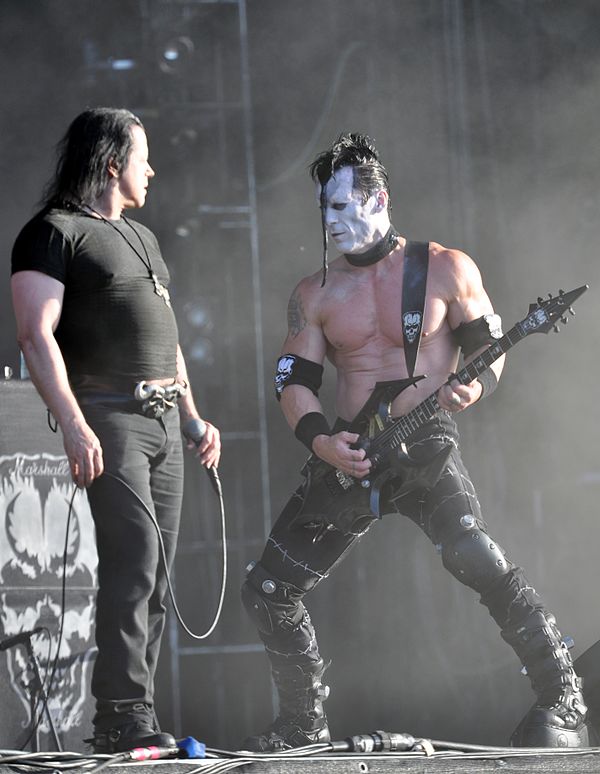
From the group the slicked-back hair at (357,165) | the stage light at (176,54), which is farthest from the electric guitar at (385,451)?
the stage light at (176,54)

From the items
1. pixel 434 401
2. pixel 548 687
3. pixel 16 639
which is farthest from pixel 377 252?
pixel 16 639

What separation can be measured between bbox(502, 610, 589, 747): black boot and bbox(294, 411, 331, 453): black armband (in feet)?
2.92

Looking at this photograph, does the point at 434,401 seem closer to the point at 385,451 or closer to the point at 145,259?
Answer: the point at 385,451

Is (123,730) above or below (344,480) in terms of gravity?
below

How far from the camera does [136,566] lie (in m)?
3.39

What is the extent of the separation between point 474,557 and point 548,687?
45 centimetres

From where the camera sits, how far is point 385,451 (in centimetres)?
407

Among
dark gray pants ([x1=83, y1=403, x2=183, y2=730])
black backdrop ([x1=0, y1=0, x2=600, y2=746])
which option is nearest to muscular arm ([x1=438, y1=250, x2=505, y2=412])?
dark gray pants ([x1=83, y1=403, x2=183, y2=730])

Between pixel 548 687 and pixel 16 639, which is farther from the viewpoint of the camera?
pixel 16 639

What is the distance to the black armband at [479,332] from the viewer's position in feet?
13.5

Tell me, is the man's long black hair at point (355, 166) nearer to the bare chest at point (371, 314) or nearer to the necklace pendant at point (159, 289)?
the bare chest at point (371, 314)

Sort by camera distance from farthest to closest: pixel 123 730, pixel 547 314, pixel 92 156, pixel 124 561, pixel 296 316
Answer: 1. pixel 296 316
2. pixel 547 314
3. pixel 92 156
4. pixel 124 561
5. pixel 123 730

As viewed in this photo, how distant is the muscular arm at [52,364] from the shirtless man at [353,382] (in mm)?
1049

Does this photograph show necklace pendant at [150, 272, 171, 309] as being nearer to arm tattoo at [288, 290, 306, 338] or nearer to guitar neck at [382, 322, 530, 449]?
arm tattoo at [288, 290, 306, 338]
